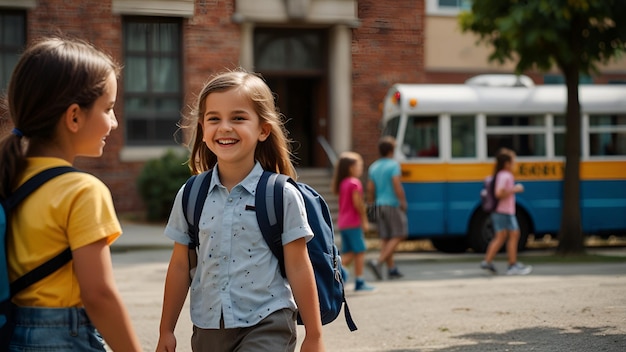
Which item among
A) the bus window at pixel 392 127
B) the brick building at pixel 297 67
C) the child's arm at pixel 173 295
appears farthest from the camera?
the brick building at pixel 297 67

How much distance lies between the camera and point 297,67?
21.4 meters

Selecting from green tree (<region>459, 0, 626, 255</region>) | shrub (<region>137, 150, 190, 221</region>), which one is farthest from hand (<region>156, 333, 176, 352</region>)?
shrub (<region>137, 150, 190, 221</region>)

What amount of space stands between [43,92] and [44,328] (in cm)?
66

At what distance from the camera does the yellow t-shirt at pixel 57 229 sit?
276cm

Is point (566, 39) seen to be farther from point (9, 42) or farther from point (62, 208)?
point (62, 208)

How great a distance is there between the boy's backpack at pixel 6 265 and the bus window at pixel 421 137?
13.3m

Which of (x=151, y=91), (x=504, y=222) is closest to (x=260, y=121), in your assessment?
(x=504, y=222)

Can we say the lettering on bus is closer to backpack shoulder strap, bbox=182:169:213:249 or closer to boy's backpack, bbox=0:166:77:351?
backpack shoulder strap, bbox=182:169:213:249

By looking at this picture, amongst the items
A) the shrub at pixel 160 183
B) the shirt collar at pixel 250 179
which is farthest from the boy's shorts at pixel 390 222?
the shirt collar at pixel 250 179

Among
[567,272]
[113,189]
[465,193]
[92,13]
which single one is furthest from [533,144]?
[92,13]

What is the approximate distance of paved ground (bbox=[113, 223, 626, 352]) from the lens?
7031 mm

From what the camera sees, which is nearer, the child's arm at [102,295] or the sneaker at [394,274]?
the child's arm at [102,295]

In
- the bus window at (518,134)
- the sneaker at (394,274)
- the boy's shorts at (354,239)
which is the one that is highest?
the bus window at (518,134)

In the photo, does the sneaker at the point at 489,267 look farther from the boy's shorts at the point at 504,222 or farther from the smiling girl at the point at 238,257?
the smiling girl at the point at 238,257
